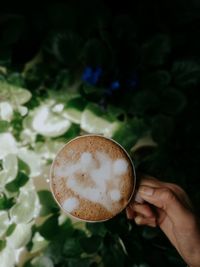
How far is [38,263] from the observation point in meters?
1.30

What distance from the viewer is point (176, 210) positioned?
1.02 m

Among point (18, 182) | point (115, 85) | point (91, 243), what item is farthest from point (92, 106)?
point (91, 243)

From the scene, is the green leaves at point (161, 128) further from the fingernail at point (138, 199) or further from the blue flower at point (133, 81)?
the fingernail at point (138, 199)

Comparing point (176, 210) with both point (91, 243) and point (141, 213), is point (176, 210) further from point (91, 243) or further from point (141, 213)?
point (91, 243)

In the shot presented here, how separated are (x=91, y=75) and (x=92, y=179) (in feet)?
1.68

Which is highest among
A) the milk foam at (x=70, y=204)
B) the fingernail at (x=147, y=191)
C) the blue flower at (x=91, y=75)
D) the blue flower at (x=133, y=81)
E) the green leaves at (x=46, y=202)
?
the blue flower at (x=91, y=75)

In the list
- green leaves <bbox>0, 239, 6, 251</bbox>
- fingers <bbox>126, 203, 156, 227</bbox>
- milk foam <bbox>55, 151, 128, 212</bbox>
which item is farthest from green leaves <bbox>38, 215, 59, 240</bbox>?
milk foam <bbox>55, 151, 128, 212</bbox>

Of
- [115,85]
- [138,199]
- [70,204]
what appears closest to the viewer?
[70,204]

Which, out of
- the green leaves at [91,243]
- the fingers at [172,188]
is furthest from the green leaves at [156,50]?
the green leaves at [91,243]

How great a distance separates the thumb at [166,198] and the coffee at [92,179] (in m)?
0.07

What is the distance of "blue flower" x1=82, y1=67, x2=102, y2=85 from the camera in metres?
1.37

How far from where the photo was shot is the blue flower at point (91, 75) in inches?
53.9

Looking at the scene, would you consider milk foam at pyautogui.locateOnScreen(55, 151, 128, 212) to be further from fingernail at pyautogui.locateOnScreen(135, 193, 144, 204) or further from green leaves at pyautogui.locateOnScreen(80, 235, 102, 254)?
green leaves at pyautogui.locateOnScreen(80, 235, 102, 254)

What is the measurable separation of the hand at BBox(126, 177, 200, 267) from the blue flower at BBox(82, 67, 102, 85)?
462 millimetres
